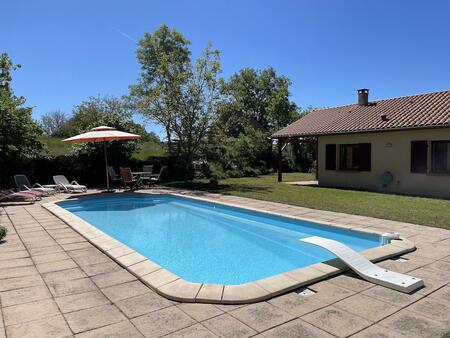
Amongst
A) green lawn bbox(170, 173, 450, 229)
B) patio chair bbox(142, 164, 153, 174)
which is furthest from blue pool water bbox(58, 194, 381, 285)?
patio chair bbox(142, 164, 153, 174)

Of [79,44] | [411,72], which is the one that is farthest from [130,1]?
[411,72]

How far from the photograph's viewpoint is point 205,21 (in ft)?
57.7

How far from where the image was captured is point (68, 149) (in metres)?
16.5

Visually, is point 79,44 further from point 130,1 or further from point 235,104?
point 235,104

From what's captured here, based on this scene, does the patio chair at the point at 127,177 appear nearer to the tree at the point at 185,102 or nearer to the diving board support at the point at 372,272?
the tree at the point at 185,102

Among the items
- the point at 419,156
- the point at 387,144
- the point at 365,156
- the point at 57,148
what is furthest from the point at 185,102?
the point at 419,156

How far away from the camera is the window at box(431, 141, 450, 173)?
41.5 ft

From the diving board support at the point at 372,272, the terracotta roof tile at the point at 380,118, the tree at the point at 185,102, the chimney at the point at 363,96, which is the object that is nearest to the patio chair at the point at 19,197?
the tree at the point at 185,102

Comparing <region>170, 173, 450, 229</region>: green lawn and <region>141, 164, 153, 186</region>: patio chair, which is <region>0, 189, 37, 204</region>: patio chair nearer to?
<region>141, 164, 153, 186</region>: patio chair

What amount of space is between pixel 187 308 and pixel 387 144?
508 inches

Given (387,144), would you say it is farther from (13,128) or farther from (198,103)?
(13,128)

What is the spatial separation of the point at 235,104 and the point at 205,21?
4.35 m

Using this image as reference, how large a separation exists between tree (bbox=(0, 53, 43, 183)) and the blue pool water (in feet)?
9.37

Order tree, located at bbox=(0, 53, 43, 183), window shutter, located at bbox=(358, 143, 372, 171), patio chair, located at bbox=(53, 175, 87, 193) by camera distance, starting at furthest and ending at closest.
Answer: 1. window shutter, located at bbox=(358, 143, 372, 171)
2. patio chair, located at bbox=(53, 175, 87, 193)
3. tree, located at bbox=(0, 53, 43, 183)
